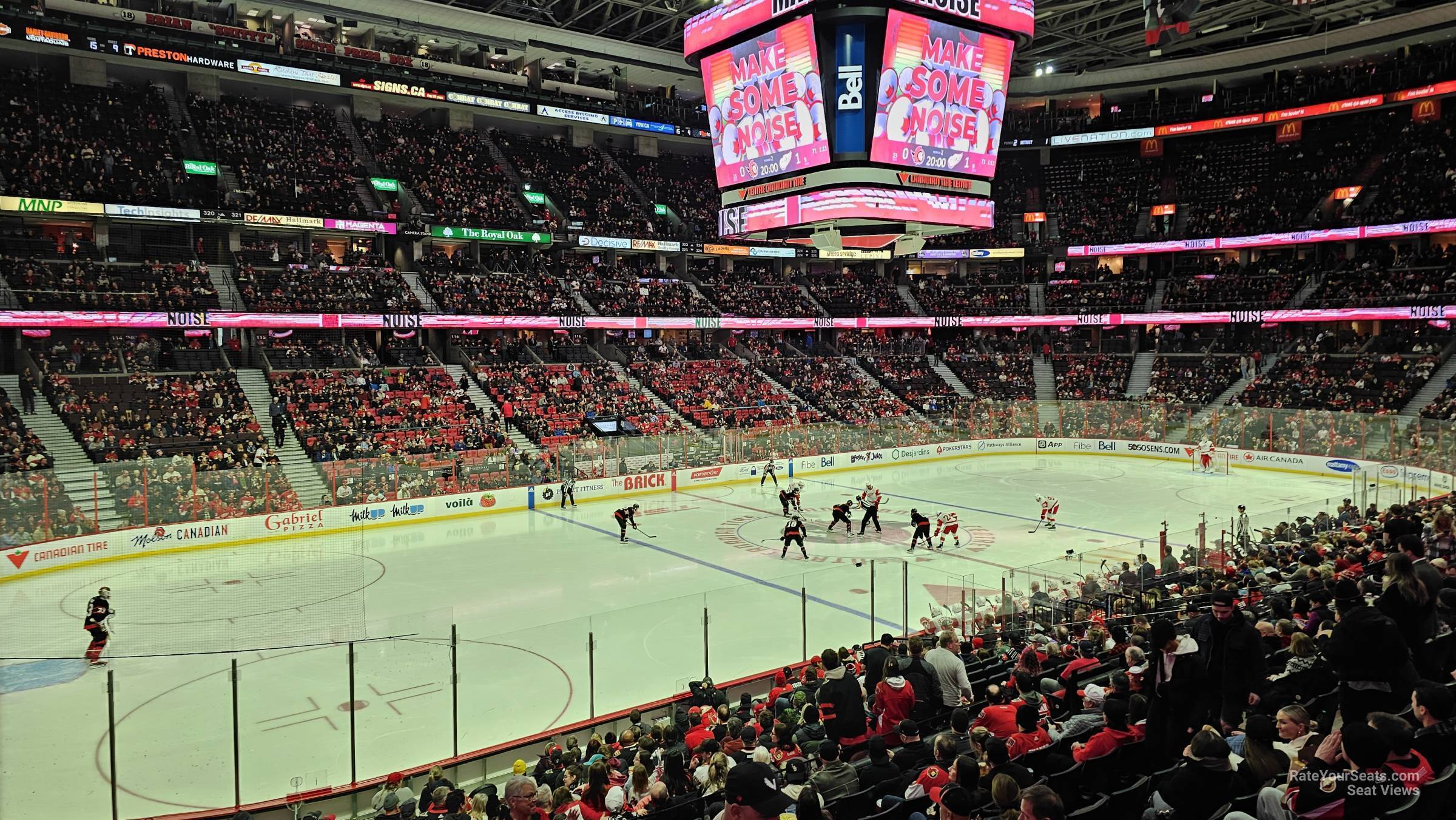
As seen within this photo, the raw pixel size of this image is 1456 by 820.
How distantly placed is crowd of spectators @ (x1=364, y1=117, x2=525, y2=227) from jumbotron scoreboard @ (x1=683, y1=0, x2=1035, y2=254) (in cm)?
2318

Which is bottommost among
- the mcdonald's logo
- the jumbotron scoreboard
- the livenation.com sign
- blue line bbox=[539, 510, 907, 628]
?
blue line bbox=[539, 510, 907, 628]

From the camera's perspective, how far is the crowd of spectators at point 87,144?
3122 centimetres

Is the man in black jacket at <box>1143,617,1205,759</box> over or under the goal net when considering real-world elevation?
over

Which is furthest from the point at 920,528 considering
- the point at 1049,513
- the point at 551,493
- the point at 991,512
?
the point at 551,493

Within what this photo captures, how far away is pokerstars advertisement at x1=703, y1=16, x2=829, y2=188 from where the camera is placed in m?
19.0

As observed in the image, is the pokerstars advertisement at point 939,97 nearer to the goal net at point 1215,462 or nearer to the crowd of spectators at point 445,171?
the goal net at point 1215,462

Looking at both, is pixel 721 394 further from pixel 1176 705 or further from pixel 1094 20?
pixel 1176 705

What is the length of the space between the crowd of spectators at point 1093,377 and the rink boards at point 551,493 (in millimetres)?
8437

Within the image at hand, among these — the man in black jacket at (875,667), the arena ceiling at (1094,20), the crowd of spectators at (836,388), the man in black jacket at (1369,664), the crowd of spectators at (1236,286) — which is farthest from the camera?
the crowd of spectators at (1236,286)

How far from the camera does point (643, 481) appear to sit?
99.2ft

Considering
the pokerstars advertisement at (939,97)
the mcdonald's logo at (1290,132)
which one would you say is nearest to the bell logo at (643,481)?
the pokerstars advertisement at (939,97)

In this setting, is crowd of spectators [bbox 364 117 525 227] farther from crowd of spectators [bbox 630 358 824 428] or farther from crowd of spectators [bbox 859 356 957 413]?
crowd of spectators [bbox 859 356 957 413]

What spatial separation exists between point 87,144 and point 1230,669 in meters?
41.2

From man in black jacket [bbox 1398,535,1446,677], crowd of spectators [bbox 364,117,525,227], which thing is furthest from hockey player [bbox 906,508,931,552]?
crowd of spectators [bbox 364,117,525,227]
